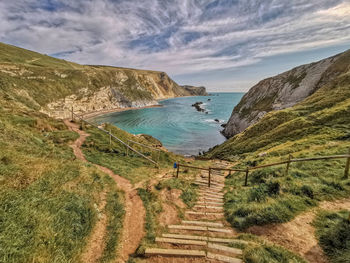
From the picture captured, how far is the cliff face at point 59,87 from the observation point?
49.7m

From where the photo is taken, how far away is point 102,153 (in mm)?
16328

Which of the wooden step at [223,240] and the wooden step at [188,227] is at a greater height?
the wooden step at [223,240]

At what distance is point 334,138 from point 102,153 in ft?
75.3

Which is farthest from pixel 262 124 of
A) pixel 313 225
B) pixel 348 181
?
pixel 313 225

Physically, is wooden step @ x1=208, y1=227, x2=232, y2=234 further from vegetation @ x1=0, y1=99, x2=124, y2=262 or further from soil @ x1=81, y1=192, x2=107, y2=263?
vegetation @ x1=0, y1=99, x2=124, y2=262

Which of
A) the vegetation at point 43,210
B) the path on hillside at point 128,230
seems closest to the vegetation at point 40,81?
the vegetation at point 43,210

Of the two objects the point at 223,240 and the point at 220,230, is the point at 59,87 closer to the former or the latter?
the point at 220,230

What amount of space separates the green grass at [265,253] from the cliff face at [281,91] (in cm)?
3718

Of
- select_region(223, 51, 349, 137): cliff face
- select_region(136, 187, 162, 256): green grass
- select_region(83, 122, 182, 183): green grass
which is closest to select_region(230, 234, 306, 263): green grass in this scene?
select_region(136, 187, 162, 256): green grass

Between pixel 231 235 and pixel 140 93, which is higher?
pixel 140 93

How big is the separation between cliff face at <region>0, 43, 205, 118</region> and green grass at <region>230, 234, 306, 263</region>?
40902mm

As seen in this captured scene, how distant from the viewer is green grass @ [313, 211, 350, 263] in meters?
4.10

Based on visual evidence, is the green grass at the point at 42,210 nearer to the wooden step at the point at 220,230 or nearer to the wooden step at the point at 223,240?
the wooden step at the point at 223,240

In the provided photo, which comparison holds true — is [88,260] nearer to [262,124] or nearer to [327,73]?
[262,124]
